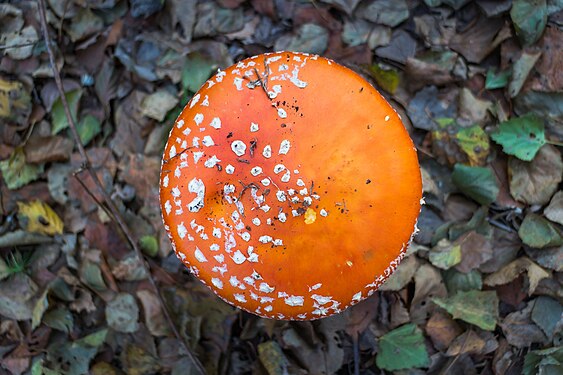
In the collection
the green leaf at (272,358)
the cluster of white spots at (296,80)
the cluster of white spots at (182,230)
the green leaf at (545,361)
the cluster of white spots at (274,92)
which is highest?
the cluster of white spots at (296,80)

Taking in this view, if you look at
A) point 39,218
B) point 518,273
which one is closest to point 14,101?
point 39,218

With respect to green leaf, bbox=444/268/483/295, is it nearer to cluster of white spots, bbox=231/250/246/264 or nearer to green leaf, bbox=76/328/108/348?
cluster of white spots, bbox=231/250/246/264

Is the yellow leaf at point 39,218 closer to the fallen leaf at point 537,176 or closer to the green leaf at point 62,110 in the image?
the green leaf at point 62,110

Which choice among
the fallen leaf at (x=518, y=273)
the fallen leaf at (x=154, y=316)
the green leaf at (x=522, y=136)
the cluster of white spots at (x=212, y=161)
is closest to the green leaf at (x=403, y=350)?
the fallen leaf at (x=518, y=273)

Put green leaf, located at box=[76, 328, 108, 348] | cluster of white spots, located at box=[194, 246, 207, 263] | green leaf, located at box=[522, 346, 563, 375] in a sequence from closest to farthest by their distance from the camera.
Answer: cluster of white spots, located at box=[194, 246, 207, 263], green leaf, located at box=[522, 346, 563, 375], green leaf, located at box=[76, 328, 108, 348]

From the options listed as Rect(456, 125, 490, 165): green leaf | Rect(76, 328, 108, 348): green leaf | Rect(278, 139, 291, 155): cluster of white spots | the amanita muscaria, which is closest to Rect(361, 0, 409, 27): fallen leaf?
Rect(456, 125, 490, 165): green leaf

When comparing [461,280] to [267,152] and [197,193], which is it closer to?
→ [267,152]
